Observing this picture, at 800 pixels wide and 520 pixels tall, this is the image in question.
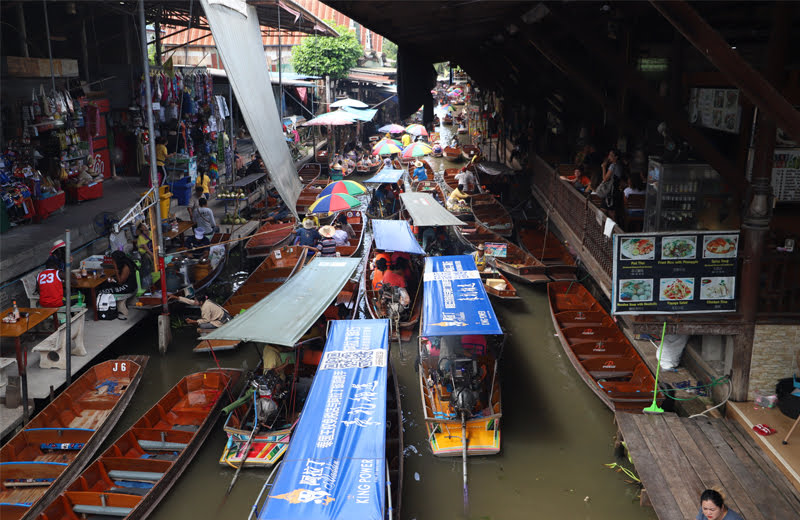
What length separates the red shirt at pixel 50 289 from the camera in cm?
1054

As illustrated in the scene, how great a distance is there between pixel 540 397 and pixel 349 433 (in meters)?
4.42

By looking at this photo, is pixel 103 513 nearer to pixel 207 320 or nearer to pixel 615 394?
pixel 207 320

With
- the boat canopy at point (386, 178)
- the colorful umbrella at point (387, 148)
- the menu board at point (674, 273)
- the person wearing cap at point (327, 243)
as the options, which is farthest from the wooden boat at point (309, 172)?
the menu board at point (674, 273)

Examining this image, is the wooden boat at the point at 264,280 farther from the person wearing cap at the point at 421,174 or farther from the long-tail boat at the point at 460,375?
the person wearing cap at the point at 421,174

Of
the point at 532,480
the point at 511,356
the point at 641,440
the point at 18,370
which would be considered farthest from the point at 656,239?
the point at 18,370

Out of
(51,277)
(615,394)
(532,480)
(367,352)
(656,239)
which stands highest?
(656,239)

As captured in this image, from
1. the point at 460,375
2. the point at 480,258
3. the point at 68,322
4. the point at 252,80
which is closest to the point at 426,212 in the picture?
the point at 480,258

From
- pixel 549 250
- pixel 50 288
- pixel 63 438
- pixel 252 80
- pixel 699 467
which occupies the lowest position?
pixel 63 438

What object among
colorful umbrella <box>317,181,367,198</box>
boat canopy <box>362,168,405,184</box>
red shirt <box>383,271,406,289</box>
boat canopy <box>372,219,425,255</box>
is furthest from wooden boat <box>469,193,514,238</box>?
red shirt <box>383,271,406,289</box>

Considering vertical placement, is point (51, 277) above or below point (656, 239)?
below

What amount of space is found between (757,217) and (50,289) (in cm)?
1052

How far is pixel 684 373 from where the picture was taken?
952 centimetres

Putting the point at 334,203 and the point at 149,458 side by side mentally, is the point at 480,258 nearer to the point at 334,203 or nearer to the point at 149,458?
the point at 334,203

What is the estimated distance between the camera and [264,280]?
14633mm
